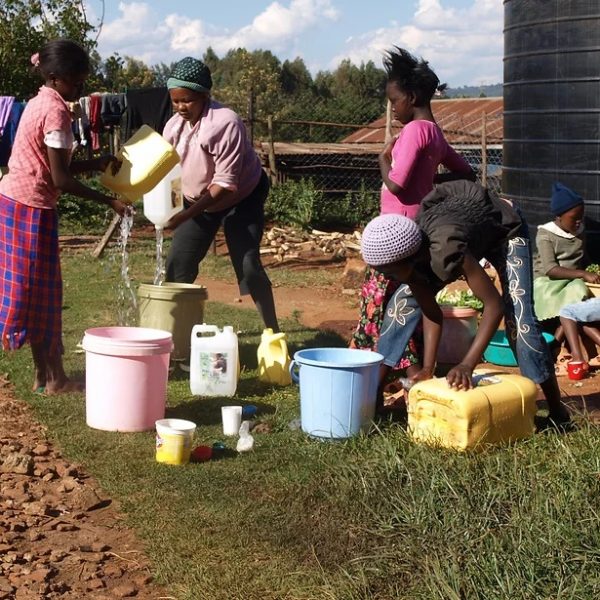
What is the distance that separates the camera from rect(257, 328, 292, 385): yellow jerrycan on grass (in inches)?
239

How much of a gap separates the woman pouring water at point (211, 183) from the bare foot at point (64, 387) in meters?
1.13

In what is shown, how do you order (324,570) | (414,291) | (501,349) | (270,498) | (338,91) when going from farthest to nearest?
1. (338,91)
2. (501,349)
3. (414,291)
4. (270,498)
5. (324,570)

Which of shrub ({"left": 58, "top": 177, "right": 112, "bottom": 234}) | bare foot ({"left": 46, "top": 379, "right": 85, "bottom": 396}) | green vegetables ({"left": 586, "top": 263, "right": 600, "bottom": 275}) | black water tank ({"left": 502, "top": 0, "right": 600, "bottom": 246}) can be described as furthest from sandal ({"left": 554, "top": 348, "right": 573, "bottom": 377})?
shrub ({"left": 58, "top": 177, "right": 112, "bottom": 234})

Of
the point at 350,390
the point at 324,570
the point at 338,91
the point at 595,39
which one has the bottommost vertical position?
the point at 324,570

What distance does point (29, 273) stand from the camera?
5.51 m

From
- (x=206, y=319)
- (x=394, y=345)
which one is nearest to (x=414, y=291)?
(x=394, y=345)

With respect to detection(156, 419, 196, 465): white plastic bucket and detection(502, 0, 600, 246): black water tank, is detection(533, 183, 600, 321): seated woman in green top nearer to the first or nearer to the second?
detection(502, 0, 600, 246): black water tank

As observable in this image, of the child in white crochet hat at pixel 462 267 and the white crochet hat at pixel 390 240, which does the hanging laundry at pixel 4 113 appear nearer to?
the child in white crochet hat at pixel 462 267

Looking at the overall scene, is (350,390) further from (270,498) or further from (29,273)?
(29,273)

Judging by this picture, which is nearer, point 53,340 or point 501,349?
point 53,340

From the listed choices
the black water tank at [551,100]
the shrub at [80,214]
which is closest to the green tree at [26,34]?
the shrub at [80,214]

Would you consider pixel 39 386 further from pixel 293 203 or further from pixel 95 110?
pixel 293 203

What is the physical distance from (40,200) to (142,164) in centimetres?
67

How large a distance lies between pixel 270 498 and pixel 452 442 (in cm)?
82
